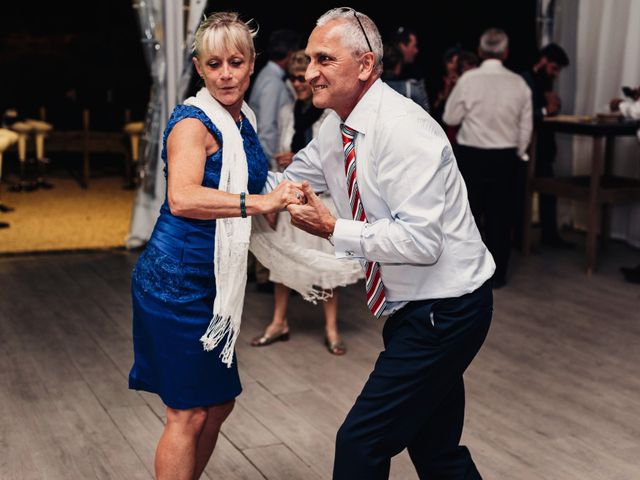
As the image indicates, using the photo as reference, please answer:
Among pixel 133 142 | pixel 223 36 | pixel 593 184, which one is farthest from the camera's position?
pixel 133 142

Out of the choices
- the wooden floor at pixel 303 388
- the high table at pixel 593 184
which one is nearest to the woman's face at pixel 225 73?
the wooden floor at pixel 303 388

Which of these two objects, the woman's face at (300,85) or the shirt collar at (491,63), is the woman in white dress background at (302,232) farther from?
the shirt collar at (491,63)

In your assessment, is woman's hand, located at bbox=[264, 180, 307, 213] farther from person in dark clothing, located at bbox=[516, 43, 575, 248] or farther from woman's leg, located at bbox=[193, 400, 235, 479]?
person in dark clothing, located at bbox=[516, 43, 575, 248]

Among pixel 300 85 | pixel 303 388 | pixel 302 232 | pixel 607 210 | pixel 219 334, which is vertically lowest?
pixel 303 388

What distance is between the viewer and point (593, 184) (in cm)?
612

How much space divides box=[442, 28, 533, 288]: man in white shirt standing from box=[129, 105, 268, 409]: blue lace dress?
3456 mm

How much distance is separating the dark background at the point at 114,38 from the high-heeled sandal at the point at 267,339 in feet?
17.6

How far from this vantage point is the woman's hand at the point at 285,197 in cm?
227

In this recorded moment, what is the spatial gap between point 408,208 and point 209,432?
99 cm

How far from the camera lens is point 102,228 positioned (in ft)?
24.5

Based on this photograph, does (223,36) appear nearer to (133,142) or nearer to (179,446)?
(179,446)

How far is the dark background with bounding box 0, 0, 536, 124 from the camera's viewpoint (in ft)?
31.6

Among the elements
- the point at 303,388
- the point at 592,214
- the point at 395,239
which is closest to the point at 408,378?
the point at 395,239

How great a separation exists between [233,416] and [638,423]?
62.3 inches
